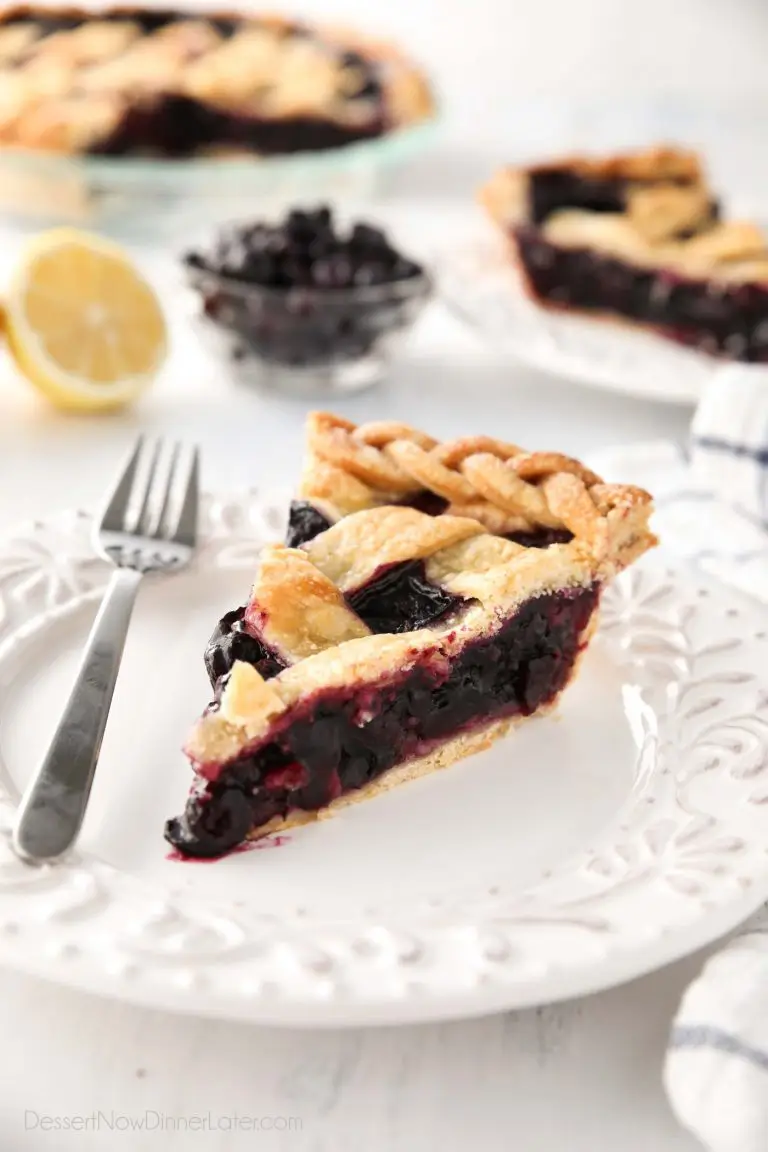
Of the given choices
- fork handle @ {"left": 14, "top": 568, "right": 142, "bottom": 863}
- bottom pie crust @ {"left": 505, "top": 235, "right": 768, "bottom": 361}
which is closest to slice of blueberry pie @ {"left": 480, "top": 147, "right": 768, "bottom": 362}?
bottom pie crust @ {"left": 505, "top": 235, "right": 768, "bottom": 361}

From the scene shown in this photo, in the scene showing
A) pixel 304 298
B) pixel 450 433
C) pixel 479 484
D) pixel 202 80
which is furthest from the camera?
pixel 202 80

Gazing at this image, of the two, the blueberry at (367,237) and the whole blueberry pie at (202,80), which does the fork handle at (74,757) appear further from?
the whole blueberry pie at (202,80)

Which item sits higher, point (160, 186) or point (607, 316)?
point (160, 186)

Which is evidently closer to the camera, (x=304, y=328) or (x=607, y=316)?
(x=304, y=328)

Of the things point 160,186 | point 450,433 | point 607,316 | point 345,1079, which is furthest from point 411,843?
point 160,186

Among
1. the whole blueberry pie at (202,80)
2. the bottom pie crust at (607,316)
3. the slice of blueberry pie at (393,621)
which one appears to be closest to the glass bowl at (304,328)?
the bottom pie crust at (607,316)

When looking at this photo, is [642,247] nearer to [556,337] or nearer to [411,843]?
[556,337]

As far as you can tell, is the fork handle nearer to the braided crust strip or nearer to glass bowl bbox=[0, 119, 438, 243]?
the braided crust strip
